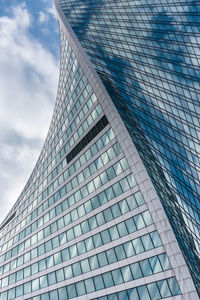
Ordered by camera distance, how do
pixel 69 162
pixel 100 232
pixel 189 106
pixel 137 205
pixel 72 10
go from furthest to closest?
pixel 72 10
pixel 69 162
pixel 189 106
pixel 100 232
pixel 137 205

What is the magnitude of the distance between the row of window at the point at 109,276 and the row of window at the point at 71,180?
11.0 metres

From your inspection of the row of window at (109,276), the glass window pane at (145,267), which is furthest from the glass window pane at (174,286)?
the glass window pane at (145,267)

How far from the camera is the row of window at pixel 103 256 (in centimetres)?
3388

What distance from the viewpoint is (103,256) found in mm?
38406

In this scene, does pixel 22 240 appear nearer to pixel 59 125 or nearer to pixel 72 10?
pixel 59 125

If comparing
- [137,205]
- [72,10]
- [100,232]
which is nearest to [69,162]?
[100,232]

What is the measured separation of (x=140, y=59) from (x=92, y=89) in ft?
37.7

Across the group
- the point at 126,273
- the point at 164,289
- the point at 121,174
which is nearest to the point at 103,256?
the point at 126,273

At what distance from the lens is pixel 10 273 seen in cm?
6006

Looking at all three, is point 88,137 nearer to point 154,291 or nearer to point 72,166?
point 72,166

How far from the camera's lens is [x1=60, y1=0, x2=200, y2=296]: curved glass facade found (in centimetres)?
4034

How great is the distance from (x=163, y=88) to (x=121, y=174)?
17.5 metres

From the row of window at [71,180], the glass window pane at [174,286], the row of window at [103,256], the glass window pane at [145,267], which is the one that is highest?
the row of window at [71,180]

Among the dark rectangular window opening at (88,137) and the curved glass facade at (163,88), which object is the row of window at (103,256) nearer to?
the curved glass facade at (163,88)
